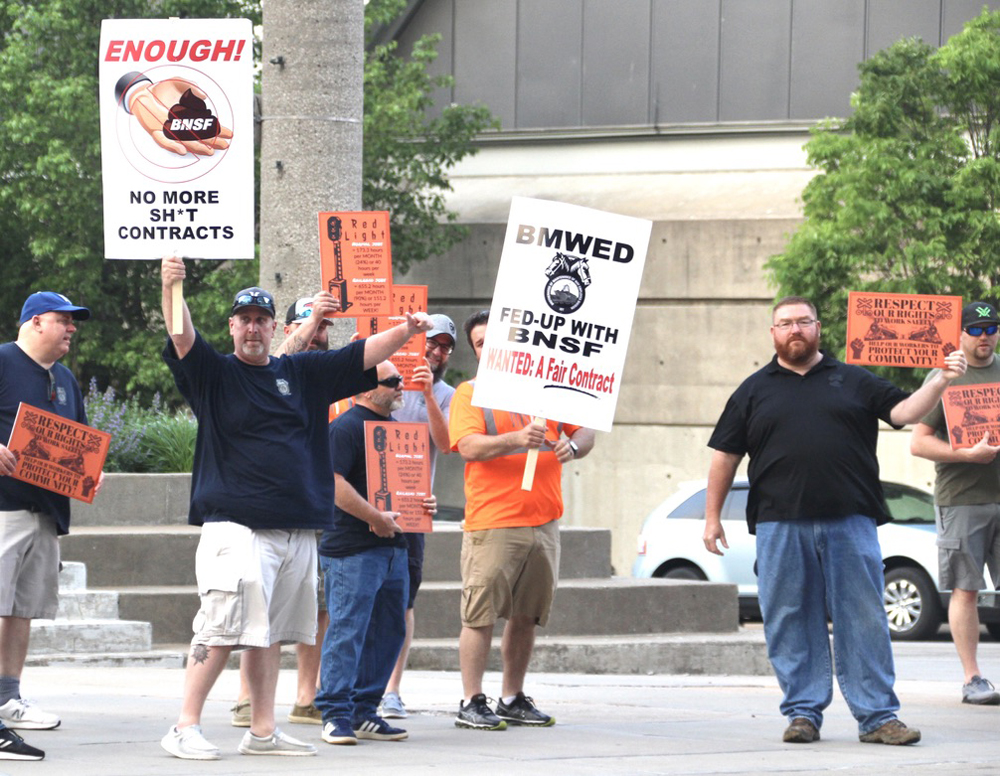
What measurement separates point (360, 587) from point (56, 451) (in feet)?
4.82

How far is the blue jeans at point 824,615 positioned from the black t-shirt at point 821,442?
10 cm

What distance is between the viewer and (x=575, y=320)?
8625mm

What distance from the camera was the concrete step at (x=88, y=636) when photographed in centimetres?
1192

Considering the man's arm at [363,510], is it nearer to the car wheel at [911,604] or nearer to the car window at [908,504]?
the car wheel at [911,604]

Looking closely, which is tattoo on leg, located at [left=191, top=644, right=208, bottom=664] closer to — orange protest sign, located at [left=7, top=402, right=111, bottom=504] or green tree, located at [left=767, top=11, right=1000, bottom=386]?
orange protest sign, located at [left=7, top=402, right=111, bottom=504]

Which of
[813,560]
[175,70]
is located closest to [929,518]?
[813,560]

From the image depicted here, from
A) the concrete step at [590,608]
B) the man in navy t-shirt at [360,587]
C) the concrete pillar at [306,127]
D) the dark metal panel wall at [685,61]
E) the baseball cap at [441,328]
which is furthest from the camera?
the dark metal panel wall at [685,61]

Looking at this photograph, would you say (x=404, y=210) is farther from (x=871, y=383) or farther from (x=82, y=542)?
(x=871, y=383)

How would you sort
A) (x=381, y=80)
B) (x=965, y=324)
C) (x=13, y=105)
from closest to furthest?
1. (x=965, y=324)
2. (x=13, y=105)
3. (x=381, y=80)

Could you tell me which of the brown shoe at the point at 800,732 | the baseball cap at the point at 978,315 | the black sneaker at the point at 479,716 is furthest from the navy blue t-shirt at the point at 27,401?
the baseball cap at the point at 978,315

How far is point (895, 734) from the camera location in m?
8.23

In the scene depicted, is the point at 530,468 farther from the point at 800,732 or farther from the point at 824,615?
the point at 800,732

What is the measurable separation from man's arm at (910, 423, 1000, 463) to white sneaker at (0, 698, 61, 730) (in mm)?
→ 4513

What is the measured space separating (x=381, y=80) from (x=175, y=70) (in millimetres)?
19707
